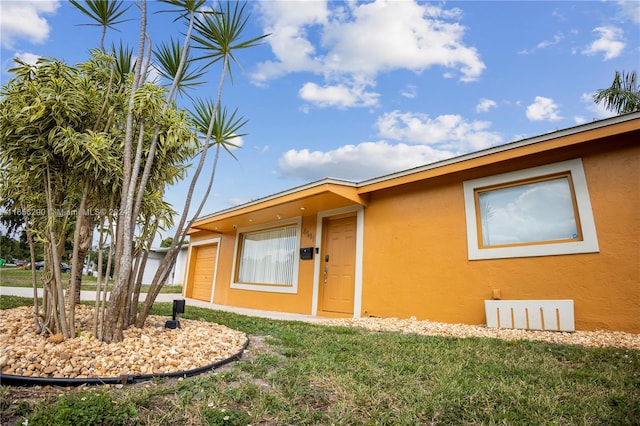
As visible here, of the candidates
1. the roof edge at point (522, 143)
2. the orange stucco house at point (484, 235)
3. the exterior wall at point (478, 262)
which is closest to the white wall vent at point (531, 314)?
the orange stucco house at point (484, 235)

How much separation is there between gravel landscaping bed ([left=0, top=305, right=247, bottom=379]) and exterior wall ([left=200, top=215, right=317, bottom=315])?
463 cm

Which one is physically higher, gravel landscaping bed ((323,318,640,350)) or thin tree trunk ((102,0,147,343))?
Answer: thin tree trunk ((102,0,147,343))

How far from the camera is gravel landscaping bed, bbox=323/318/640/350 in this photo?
3654 mm

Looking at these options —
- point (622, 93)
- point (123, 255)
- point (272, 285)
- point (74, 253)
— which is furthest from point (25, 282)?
point (622, 93)

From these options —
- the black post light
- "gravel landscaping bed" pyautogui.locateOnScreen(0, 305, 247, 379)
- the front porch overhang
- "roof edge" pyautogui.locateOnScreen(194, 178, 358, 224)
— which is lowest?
"gravel landscaping bed" pyautogui.locateOnScreen(0, 305, 247, 379)

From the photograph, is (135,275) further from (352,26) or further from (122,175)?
(352,26)

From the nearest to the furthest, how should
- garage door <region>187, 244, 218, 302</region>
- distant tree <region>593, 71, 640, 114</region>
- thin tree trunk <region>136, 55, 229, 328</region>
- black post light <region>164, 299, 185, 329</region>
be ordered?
thin tree trunk <region>136, 55, 229, 328</region>
black post light <region>164, 299, 185, 329</region>
distant tree <region>593, 71, 640, 114</region>
garage door <region>187, 244, 218, 302</region>

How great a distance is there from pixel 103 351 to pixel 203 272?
35.1ft

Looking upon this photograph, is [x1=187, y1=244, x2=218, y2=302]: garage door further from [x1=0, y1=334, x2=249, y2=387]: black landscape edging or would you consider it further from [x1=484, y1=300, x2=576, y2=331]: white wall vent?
[x1=0, y1=334, x2=249, y2=387]: black landscape edging

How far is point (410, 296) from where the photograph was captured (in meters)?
5.95

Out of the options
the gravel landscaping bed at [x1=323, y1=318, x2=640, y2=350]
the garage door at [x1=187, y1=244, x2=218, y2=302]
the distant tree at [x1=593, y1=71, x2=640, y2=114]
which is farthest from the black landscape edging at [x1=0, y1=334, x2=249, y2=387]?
the distant tree at [x1=593, y1=71, x2=640, y2=114]

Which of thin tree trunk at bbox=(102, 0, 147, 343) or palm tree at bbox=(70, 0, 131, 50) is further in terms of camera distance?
palm tree at bbox=(70, 0, 131, 50)

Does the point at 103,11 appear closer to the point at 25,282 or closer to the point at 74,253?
the point at 74,253

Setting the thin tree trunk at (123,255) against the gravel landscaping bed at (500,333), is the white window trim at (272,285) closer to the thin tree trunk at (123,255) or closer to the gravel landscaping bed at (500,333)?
the gravel landscaping bed at (500,333)
